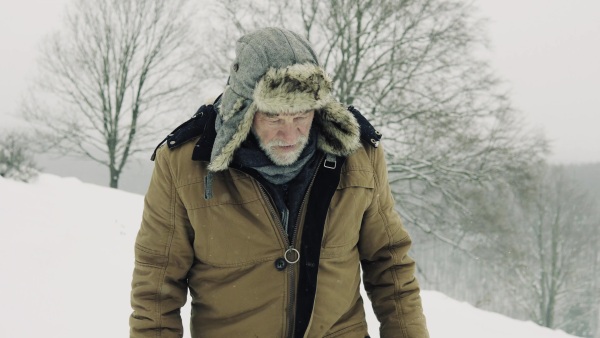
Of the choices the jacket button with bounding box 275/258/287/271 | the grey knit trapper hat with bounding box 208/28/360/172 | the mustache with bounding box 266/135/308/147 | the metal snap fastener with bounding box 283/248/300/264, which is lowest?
the jacket button with bounding box 275/258/287/271

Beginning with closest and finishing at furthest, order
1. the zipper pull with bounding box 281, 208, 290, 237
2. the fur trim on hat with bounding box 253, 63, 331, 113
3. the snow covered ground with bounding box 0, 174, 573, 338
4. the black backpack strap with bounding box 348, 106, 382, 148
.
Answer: the fur trim on hat with bounding box 253, 63, 331, 113 → the zipper pull with bounding box 281, 208, 290, 237 → the black backpack strap with bounding box 348, 106, 382, 148 → the snow covered ground with bounding box 0, 174, 573, 338

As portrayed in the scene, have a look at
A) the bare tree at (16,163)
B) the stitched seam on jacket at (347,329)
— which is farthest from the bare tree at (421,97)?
the stitched seam on jacket at (347,329)

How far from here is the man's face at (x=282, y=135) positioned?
1.71 m

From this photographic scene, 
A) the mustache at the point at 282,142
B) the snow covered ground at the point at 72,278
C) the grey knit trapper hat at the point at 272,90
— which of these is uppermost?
the grey knit trapper hat at the point at 272,90

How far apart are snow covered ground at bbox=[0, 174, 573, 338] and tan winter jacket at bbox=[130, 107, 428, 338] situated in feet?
7.99

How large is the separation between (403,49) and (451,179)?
13.0 feet

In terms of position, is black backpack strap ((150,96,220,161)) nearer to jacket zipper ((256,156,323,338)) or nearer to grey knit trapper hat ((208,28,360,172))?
grey knit trapper hat ((208,28,360,172))

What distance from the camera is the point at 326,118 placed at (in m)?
1.86

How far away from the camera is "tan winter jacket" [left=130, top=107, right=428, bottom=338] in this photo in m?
1.71

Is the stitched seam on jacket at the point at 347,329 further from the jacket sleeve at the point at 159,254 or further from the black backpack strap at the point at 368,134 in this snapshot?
the black backpack strap at the point at 368,134

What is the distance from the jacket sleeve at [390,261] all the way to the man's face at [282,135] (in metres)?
0.33

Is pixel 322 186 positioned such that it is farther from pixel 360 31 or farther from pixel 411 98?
pixel 360 31

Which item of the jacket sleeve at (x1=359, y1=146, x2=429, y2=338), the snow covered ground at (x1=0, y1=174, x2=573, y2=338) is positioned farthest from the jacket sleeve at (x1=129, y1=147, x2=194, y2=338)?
the snow covered ground at (x1=0, y1=174, x2=573, y2=338)

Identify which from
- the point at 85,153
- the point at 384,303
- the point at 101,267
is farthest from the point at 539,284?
the point at 384,303
